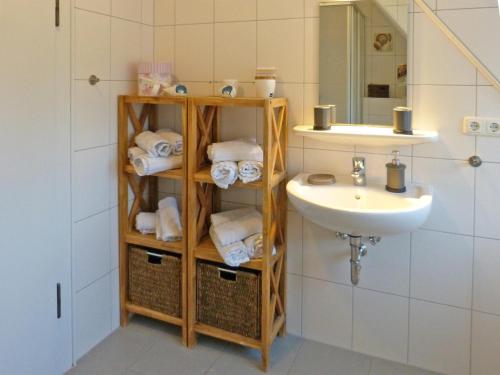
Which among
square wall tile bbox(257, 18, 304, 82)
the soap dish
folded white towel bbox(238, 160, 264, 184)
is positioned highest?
square wall tile bbox(257, 18, 304, 82)

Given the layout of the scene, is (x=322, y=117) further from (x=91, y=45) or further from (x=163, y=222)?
(x=91, y=45)

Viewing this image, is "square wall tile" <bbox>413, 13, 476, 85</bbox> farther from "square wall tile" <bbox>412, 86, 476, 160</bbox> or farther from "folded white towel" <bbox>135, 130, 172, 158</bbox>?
"folded white towel" <bbox>135, 130, 172, 158</bbox>

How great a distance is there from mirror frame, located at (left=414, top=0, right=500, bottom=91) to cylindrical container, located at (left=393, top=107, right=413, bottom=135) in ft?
0.99

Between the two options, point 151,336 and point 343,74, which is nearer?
point 343,74

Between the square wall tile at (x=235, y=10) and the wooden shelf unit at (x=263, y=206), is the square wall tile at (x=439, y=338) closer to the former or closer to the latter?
the wooden shelf unit at (x=263, y=206)

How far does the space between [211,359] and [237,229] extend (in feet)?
2.06

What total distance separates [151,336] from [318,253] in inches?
37.2

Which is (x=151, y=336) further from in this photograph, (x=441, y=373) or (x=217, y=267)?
(x=441, y=373)

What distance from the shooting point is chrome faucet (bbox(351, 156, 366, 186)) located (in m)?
1.87

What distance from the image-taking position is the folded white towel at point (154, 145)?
201 centimetres

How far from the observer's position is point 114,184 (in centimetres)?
215

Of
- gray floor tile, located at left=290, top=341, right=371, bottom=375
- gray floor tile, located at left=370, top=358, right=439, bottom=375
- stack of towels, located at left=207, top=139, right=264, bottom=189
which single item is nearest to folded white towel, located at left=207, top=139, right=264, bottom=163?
stack of towels, located at left=207, top=139, right=264, bottom=189

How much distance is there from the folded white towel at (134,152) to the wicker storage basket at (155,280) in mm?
473

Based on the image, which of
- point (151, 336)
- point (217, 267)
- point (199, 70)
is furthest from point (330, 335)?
point (199, 70)
